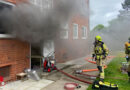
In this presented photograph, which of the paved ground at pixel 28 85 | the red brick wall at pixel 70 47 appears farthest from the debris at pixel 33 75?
the red brick wall at pixel 70 47

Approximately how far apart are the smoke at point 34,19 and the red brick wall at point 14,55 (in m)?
0.41

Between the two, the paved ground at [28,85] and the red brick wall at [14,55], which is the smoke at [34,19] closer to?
the red brick wall at [14,55]

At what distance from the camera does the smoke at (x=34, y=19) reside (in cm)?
435

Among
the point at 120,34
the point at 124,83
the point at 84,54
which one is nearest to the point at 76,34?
the point at 84,54

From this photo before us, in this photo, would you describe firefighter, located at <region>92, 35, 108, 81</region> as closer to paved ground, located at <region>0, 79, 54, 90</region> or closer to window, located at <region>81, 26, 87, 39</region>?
paved ground, located at <region>0, 79, 54, 90</region>

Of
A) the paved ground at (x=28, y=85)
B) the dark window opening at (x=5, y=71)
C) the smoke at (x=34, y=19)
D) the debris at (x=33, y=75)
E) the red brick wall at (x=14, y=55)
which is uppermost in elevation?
the smoke at (x=34, y=19)

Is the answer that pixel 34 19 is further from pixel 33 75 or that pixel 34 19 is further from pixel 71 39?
pixel 71 39

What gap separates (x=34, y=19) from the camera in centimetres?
456

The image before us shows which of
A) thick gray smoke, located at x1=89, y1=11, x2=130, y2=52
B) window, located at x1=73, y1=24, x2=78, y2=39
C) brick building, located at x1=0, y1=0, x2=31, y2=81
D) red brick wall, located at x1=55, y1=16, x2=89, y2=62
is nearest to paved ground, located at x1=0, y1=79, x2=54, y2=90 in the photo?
brick building, located at x1=0, y1=0, x2=31, y2=81

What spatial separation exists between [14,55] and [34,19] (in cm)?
175

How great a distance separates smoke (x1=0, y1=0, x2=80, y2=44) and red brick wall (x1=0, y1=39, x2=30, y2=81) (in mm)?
410

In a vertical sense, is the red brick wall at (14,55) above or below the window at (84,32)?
below

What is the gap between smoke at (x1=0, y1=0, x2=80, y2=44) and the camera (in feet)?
14.3

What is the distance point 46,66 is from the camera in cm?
567
